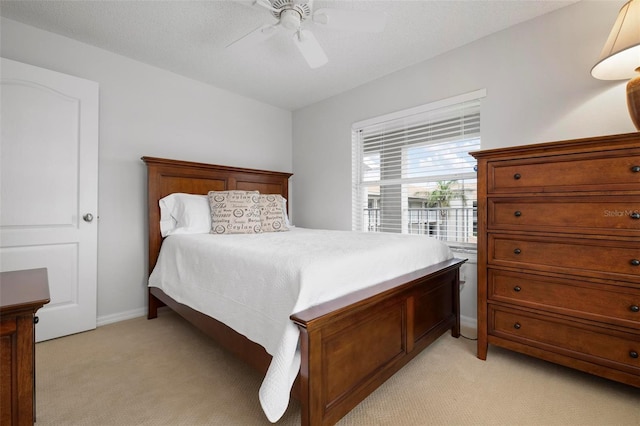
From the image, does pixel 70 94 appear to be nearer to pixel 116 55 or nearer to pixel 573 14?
pixel 116 55

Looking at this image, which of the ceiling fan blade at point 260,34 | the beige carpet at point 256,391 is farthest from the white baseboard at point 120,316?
the ceiling fan blade at point 260,34

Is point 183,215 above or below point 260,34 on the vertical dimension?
below

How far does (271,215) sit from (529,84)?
2.40 m

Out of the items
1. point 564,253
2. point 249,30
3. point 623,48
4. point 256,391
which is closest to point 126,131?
point 249,30

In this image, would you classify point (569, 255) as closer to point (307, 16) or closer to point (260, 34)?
point (307, 16)

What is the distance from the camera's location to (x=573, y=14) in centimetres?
205

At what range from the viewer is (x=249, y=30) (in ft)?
7.64

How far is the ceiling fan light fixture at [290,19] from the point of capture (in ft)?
5.81

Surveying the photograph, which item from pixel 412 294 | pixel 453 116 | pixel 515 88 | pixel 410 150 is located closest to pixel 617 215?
pixel 412 294

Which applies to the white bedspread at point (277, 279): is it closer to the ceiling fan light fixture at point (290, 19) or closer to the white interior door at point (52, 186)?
the white interior door at point (52, 186)

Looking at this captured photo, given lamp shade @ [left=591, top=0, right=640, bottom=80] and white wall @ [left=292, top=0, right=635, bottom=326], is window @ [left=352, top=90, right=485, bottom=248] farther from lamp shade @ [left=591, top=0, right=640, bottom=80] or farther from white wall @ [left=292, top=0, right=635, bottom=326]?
lamp shade @ [left=591, top=0, right=640, bottom=80]

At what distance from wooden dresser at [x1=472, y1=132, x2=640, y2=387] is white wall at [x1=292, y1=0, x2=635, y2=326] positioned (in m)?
0.65

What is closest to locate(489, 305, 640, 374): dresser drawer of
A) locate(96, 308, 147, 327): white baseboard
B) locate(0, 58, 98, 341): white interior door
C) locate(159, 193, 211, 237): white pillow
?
locate(159, 193, 211, 237): white pillow

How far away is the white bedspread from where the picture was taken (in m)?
1.18
